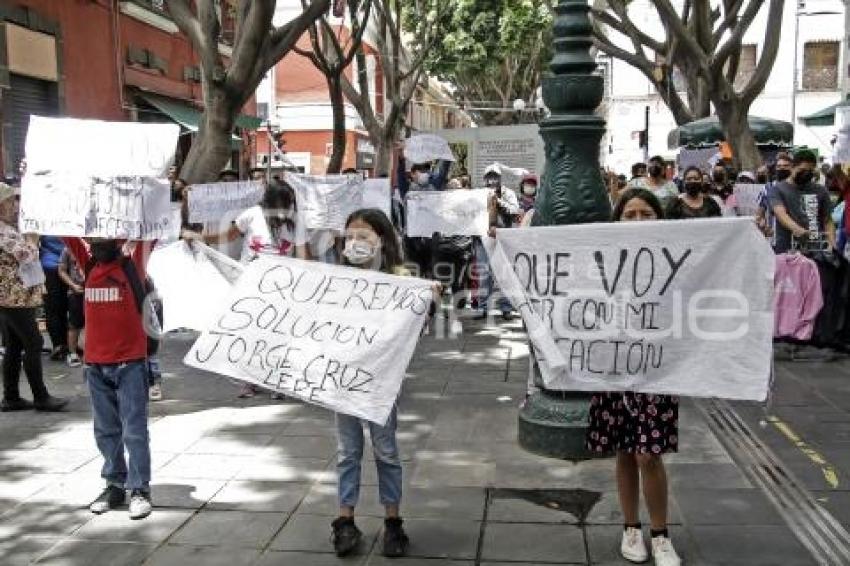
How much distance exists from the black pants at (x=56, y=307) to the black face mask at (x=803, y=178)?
706 cm

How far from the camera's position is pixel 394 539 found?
13.6 ft

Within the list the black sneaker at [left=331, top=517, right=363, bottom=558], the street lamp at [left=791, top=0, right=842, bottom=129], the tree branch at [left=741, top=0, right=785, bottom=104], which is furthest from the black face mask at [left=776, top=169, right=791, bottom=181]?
the street lamp at [left=791, top=0, right=842, bottom=129]

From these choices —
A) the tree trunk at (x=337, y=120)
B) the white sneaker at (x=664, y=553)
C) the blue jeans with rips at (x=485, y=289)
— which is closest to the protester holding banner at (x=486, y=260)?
the blue jeans with rips at (x=485, y=289)

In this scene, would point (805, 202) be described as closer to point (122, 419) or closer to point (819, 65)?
point (122, 419)

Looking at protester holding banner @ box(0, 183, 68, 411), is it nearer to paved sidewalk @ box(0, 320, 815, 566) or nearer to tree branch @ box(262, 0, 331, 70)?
paved sidewalk @ box(0, 320, 815, 566)

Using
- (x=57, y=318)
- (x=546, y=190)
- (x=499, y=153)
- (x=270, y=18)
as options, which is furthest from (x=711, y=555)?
(x=499, y=153)

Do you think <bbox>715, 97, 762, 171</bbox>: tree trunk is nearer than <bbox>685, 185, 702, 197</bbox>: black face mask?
No

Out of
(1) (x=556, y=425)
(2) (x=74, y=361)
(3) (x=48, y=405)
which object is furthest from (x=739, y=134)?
(3) (x=48, y=405)

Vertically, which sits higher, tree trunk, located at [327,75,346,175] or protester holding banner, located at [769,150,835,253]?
tree trunk, located at [327,75,346,175]

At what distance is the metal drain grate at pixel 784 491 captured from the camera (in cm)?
414

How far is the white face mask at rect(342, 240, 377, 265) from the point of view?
4.24 meters

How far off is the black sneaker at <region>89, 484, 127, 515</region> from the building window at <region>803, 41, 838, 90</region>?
Result: 124 ft

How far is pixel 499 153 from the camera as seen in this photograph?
1388cm

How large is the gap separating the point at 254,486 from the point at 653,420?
233 centimetres
